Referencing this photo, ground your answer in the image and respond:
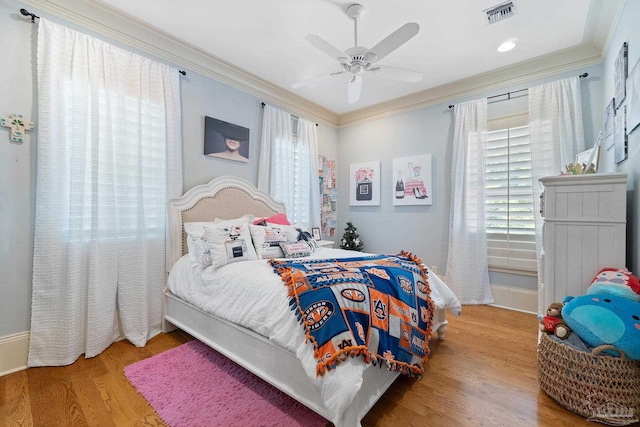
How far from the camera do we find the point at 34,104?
1.97m

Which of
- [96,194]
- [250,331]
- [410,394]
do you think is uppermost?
[96,194]

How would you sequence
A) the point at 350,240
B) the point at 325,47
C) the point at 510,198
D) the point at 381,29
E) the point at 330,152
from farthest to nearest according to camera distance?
the point at 330,152, the point at 350,240, the point at 510,198, the point at 381,29, the point at 325,47

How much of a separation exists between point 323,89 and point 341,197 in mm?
1798

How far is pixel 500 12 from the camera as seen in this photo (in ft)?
7.22

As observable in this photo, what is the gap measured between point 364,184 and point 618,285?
3.16 m

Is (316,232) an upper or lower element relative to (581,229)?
lower

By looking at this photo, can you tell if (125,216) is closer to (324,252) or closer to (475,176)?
(324,252)

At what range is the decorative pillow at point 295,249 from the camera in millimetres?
2553

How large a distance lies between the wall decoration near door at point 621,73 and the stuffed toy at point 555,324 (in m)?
1.61

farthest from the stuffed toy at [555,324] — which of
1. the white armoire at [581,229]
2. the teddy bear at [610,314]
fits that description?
the white armoire at [581,229]

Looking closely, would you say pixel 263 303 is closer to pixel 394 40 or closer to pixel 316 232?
pixel 394 40

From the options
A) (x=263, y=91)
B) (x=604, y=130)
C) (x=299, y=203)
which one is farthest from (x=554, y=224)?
(x=263, y=91)

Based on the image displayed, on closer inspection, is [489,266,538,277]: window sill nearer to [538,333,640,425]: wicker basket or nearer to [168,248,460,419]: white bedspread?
[168,248,460,419]: white bedspread

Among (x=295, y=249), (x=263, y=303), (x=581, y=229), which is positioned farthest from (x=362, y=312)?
(x=581, y=229)
